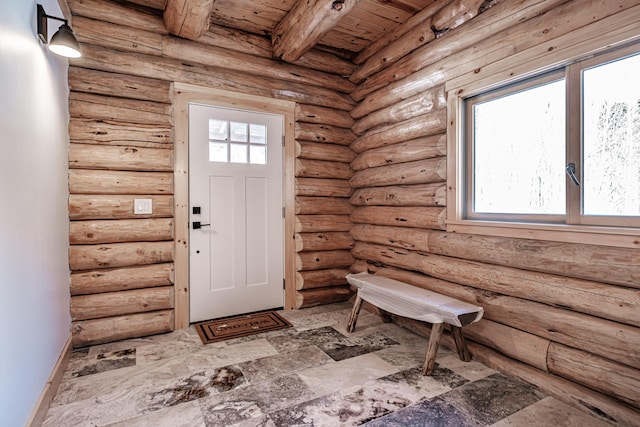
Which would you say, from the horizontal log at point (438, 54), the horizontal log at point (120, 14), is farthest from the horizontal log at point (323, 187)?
the horizontal log at point (120, 14)

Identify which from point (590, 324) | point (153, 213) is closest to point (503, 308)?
point (590, 324)

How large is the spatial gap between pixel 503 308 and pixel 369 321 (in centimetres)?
142

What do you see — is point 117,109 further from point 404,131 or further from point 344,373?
point 344,373

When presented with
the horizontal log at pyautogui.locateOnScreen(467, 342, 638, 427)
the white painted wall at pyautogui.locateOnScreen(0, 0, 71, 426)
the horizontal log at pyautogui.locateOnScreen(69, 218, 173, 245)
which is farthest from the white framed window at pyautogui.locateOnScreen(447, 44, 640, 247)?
the white painted wall at pyautogui.locateOnScreen(0, 0, 71, 426)

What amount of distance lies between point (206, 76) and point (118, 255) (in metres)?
1.91

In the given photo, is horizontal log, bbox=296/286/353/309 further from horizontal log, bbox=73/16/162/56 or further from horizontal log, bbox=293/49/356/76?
horizontal log, bbox=73/16/162/56

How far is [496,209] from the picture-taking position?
269 centimetres

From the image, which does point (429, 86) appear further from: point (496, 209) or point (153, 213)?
point (153, 213)

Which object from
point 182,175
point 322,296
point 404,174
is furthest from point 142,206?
point 404,174

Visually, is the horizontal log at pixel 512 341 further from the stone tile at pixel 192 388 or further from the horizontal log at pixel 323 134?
the horizontal log at pixel 323 134

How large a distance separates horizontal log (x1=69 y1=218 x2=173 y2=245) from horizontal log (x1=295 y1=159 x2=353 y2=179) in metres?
1.52

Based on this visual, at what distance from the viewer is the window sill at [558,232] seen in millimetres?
1852

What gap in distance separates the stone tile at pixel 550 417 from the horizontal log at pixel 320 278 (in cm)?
237

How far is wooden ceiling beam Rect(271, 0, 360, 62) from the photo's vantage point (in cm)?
265
